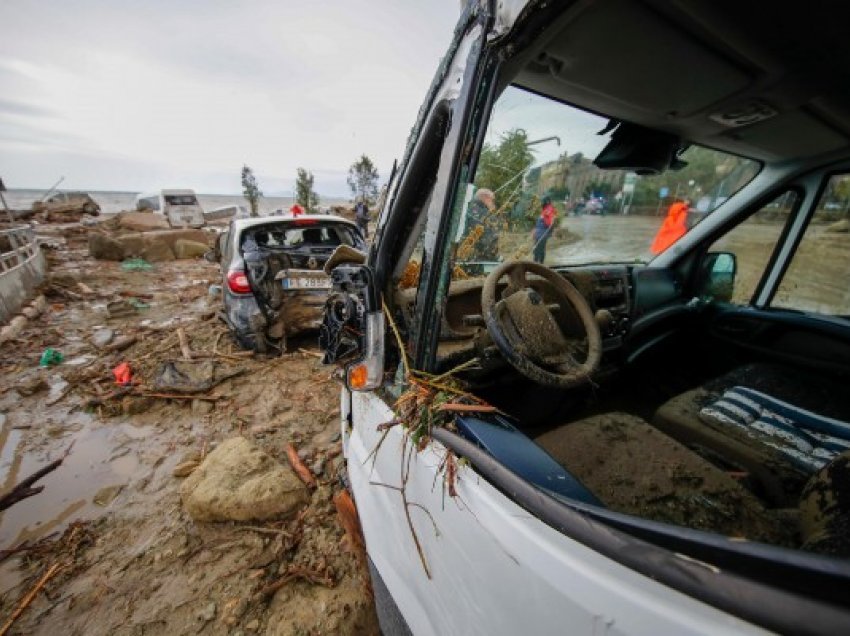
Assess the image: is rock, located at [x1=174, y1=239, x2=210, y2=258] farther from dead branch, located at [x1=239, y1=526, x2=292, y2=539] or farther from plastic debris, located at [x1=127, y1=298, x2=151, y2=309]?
dead branch, located at [x1=239, y1=526, x2=292, y2=539]

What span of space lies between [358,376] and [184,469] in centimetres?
260

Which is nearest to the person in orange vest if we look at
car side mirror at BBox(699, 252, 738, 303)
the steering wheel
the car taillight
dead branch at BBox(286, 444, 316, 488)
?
car side mirror at BBox(699, 252, 738, 303)

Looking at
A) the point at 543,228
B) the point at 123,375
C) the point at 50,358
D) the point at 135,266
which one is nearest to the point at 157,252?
the point at 135,266

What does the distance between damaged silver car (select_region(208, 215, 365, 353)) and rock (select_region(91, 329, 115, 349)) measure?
2284 mm

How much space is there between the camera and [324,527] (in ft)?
8.04

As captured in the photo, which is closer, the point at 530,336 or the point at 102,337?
the point at 530,336

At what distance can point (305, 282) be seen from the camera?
4.75 meters

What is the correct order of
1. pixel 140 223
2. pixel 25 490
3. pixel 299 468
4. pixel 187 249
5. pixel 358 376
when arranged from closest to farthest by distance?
pixel 358 376 < pixel 25 490 < pixel 299 468 < pixel 187 249 < pixel 140 223

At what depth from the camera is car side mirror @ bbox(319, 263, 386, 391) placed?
139 cm

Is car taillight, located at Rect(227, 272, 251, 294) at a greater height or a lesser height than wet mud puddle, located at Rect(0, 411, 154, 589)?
greater

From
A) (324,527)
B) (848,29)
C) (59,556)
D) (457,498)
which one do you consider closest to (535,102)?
(848,29)

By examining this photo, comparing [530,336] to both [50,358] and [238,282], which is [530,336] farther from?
[50,358]

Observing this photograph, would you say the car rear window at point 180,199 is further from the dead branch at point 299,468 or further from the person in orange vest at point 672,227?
the person in orange vest at point 672,227

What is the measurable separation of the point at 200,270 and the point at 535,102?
12692 mm
